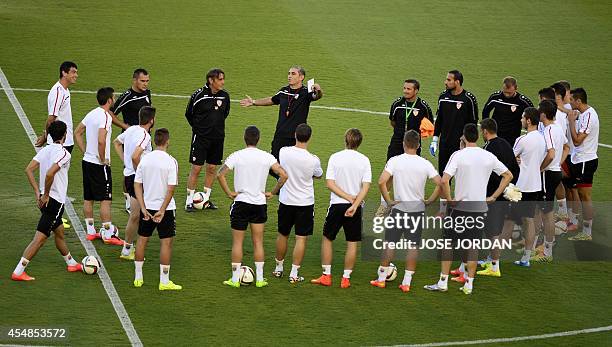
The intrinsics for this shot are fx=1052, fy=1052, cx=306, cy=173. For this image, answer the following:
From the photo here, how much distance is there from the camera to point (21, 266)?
44.8 feet

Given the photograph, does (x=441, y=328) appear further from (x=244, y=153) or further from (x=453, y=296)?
(x=244, y=153)

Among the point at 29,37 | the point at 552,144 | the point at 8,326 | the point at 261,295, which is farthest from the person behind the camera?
the point at 29,37

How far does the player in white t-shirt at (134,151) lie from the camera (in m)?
14.3

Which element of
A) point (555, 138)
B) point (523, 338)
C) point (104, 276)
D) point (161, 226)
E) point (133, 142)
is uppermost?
point (555, 138)

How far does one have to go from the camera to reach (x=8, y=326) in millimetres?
12203

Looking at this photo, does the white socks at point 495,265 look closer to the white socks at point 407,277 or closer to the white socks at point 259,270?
the white socks at point 407,277

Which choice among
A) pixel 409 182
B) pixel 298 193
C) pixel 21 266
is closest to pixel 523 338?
pixel 409 182

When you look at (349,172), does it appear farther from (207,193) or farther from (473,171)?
(207,193)

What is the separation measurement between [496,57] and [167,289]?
1698 cm

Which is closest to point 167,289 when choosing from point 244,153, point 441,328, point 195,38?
point 244,153

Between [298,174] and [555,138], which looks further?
[555,138]

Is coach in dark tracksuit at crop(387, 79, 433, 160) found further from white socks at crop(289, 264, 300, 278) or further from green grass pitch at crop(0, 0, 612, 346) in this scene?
white socks at crop(289, 264, 300, 278)

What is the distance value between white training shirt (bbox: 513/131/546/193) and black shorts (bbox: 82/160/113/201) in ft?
19.3

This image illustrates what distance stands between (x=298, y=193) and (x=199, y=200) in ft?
11.8
